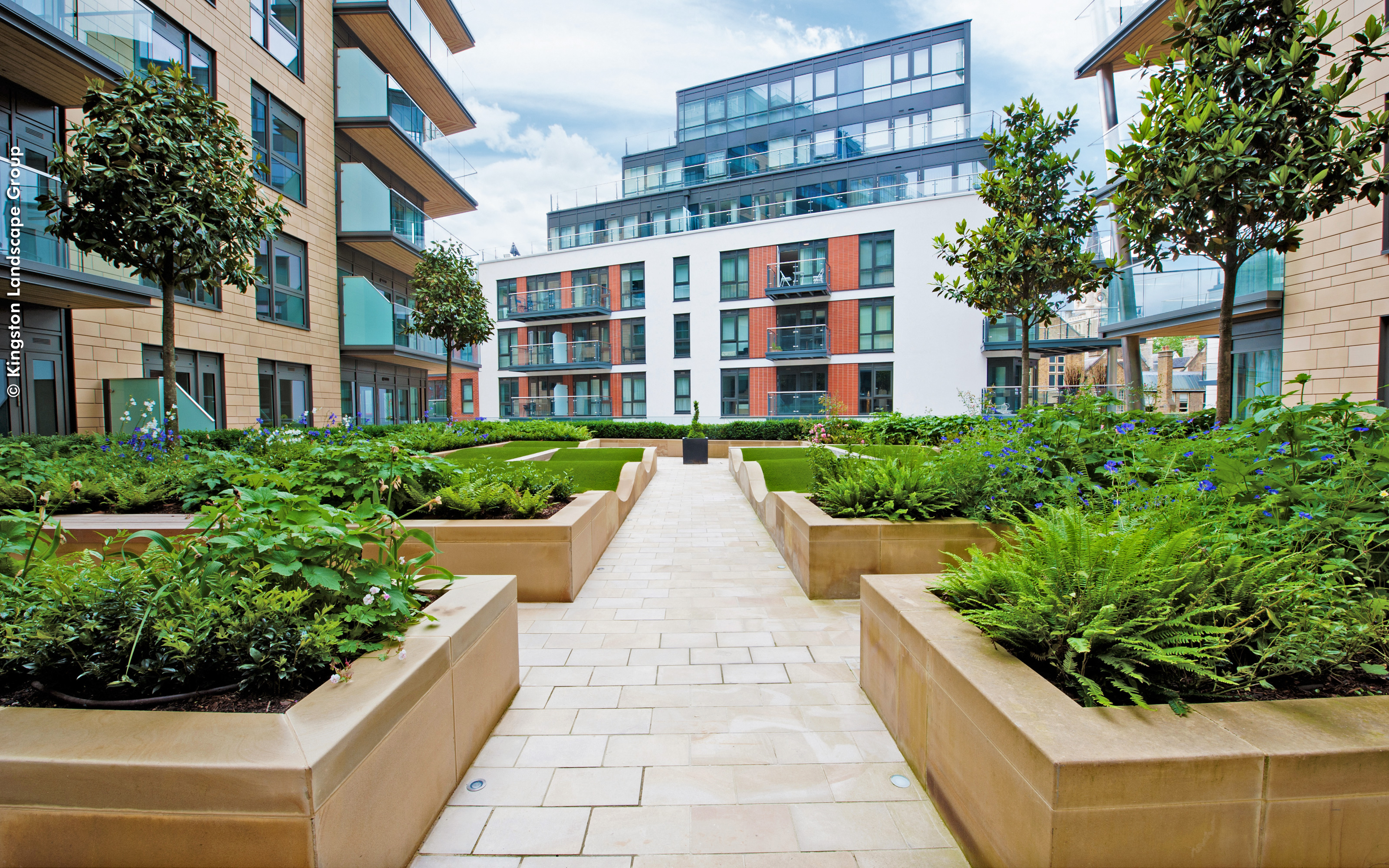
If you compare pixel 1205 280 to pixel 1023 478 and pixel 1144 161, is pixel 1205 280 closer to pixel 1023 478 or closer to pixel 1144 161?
pixel 1144 161

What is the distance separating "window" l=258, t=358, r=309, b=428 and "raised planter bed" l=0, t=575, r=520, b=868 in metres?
14.6

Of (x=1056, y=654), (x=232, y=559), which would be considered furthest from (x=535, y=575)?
(x=1056, y=654)

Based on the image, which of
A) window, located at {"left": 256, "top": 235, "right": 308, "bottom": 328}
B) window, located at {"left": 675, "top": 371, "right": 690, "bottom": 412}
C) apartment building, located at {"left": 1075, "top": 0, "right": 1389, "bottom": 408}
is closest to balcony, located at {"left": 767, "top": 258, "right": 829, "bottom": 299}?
window, located at {"left": 675, "top": 371, "right": 690, "bottom": 412}

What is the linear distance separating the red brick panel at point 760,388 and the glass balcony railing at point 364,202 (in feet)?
56.1

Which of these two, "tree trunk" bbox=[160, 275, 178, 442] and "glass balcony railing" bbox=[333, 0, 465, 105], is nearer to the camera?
"tree trunk" bbox=[160, 275, 178, 442]

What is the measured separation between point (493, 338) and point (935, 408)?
26.0 metres

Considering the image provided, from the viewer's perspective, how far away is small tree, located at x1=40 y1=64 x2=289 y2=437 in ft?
25.4

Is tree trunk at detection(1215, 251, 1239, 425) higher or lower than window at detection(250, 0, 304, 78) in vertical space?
lower

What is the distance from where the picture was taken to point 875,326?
91.1 ft

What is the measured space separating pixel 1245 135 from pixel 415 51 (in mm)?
21392

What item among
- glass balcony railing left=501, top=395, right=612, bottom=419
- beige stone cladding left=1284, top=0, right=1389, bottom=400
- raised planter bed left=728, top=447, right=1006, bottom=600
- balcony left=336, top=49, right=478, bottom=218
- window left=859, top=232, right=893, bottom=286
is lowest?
raised planter bed left=728, top=447, right=1006, bottom=600

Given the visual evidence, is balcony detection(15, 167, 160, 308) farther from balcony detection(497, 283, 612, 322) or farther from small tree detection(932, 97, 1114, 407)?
balcony detection(497, 283, 612, 322)

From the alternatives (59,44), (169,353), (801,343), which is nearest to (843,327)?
(801,343)

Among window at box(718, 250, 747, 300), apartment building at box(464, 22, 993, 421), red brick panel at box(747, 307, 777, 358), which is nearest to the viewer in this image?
apartment building at box(464, 22, 993, 421)
